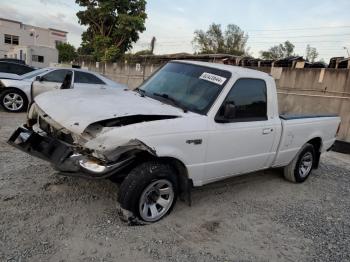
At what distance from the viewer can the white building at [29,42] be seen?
1706 inches

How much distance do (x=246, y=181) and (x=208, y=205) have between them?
1.50 metres

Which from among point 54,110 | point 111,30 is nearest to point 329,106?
point 54,110

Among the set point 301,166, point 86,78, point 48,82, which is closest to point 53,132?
point 301,166

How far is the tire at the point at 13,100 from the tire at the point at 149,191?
7.78 metres

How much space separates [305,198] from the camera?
5598mm

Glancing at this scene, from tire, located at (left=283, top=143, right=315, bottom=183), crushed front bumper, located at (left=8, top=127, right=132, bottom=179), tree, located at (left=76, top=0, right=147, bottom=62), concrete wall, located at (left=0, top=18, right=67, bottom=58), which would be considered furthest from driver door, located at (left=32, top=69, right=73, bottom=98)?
concrete wall, located at (left=0, top=18, right=67, bottom=58)

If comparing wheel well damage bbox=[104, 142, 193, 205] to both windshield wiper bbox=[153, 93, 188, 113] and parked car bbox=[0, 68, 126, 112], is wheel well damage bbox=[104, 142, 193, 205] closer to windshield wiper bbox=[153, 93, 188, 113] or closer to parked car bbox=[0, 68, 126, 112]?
windshield wiper bbox=[153, 93, 188, 113]

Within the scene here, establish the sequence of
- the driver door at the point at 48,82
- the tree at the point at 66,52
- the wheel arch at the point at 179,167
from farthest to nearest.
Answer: the tree at the point at 66,52 → the driver door at the point at 48,82 → the wheel arch at the point at 179,167

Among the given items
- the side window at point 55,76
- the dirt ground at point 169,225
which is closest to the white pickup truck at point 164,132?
the dirt ground at point 169,225

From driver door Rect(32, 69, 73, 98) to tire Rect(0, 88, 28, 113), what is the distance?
2.01 ft

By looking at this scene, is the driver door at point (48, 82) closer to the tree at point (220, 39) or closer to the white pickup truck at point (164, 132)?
the white pickup truck at point (164, 132)

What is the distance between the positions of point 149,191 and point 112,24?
107 feet

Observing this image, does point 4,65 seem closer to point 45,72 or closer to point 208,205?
point 45,72

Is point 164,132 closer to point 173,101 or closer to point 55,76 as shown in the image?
point 173,101
